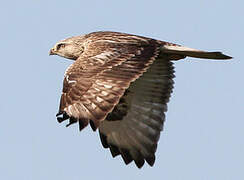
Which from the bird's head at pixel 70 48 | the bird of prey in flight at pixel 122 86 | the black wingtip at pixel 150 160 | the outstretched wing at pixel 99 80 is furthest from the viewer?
the bird's head at pixel 70 48

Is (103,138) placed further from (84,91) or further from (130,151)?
(84,91)

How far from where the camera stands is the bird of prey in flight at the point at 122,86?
11.1 metres

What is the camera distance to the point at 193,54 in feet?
43.6

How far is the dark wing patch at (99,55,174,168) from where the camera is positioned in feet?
46.6

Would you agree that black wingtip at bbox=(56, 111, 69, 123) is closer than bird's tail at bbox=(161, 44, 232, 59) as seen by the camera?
Yes

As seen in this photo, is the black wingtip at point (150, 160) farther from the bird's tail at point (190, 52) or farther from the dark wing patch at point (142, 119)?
the bird's tail at point (190, 52)

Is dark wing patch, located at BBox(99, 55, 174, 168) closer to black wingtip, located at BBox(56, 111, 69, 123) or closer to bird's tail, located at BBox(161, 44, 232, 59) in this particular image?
bird's tail, located at BBox(161, 44, 232, 59)

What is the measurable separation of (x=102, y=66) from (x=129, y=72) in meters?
0.49

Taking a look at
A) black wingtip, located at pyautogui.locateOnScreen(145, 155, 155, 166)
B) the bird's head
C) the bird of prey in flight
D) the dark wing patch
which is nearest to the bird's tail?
the bird of prey in flight

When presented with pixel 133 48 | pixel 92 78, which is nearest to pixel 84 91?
pixel 92 78

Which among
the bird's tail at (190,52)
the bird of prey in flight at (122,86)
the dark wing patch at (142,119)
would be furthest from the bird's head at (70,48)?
the bird's tail at (190,52)

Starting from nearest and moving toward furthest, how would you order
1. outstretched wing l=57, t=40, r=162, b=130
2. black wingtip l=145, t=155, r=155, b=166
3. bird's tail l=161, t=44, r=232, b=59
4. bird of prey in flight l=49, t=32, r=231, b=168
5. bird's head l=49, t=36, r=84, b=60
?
1. outstretched wing l=57, t=40, r=162, b=130
2. bird of prey in flight l=49, t=32, r=231, b=168
3. bird's tail l=161, t=44, r=232, b=59
4. black wingtip l=145, t=155, r=155, b=166
5. bird's head l=49, t=36, r=84, b=60

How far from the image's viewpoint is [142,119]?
14469 mm

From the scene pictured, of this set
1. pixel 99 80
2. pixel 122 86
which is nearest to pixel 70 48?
pixel 99 80
